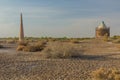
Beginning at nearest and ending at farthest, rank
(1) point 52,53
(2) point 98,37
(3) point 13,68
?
1. (3) point 13,68
2. (1) point 52,53
3. (2) point 98,37

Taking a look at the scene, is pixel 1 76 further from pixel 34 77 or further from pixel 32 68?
pixel 32 68

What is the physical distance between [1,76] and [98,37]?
2111 inches

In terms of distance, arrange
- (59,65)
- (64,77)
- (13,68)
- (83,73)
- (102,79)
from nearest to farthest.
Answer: (102,79) → (64,77) → (83,73) → (13,68) → (59,65)

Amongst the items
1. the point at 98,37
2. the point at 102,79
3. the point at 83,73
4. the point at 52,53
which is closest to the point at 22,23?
the point at 98,37

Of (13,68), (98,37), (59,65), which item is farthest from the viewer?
(98,37)

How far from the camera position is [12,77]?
47.7 feet

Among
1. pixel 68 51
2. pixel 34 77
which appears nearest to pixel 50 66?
pixel 34 77

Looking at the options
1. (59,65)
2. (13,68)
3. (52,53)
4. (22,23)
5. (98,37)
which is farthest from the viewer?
(98,37)

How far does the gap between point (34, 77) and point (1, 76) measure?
1.52m

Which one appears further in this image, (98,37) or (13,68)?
(98,37)

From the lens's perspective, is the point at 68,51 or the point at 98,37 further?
the point at 98,37

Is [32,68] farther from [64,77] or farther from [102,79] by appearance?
[102,79]

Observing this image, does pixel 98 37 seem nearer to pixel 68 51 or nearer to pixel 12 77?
pixel 68 51

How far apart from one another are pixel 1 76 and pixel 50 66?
393 centimetres
